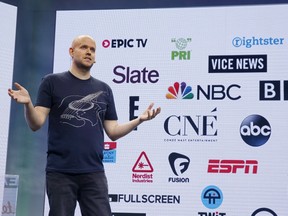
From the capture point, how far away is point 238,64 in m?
4.19

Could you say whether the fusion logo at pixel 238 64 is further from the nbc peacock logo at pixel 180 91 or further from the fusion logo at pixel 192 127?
the fusion logo at pixel 192 127

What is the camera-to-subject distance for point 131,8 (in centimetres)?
452

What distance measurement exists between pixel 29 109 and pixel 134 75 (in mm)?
2343

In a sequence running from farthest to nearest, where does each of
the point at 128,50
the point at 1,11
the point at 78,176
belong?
the point at 128,50, the point at 1,11, the point at 78,176

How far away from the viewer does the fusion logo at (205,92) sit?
4164mm

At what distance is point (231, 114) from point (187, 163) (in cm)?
58

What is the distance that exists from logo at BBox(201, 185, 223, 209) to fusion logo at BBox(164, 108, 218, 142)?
1.40 feet

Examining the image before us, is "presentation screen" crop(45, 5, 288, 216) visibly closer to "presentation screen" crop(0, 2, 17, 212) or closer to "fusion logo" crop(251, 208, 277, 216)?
"fusion logo" crop(251, 208, 277, 216)

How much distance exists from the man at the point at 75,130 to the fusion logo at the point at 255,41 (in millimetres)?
2239

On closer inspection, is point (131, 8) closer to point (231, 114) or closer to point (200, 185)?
point (231, 114)

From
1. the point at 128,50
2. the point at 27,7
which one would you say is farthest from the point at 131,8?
the point at 27,7

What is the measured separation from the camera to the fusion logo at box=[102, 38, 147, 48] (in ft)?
14.4

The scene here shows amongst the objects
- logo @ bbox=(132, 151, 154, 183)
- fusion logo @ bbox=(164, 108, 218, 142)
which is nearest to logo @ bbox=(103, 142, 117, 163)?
logo @ bbox=(132, 151, 154, 183)

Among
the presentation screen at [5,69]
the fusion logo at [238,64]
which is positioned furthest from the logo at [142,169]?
the presentation screen at [5,69]
